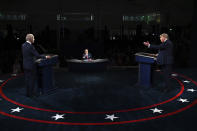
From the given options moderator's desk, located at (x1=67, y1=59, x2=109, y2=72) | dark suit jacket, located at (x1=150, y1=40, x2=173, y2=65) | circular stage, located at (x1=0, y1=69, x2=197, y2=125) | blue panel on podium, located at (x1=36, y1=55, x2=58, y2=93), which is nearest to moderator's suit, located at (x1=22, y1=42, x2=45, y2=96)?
blue panel on podium, located at (x1=36, y1=55, x2=58, y2=93)

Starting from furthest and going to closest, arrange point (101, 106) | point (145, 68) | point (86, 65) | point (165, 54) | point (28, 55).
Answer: point (86, 65) < point (145, 68) < point (165, 54) < point (28, 55) < point (101, 106)

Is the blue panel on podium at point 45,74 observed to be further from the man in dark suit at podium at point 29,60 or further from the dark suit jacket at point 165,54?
the dark suit jacket at point 165,54

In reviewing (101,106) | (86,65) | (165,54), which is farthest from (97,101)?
(86,65)

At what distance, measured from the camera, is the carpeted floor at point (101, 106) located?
13.8 feet

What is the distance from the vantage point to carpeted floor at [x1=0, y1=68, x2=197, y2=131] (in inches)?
165

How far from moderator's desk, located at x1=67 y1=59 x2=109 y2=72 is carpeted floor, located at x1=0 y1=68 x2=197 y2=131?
1263 millimetres

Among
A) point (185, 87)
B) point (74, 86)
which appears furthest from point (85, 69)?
point (185, 87)

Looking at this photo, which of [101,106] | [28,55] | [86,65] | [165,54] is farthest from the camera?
[86,65]

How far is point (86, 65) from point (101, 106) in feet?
13.7

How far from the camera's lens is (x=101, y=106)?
5.30 metres

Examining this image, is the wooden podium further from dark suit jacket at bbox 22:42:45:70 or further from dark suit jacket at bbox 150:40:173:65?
dark suit jacket at bbox 22:42:45:70

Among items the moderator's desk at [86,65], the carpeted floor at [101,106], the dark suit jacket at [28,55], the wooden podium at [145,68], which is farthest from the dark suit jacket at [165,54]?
the moderator's desk at [86,65]

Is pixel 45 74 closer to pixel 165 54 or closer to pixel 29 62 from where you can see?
pixel 29 62

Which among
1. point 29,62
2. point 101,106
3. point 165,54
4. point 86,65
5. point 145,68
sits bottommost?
point 101,106
